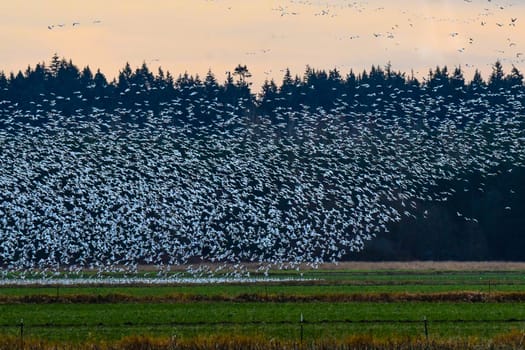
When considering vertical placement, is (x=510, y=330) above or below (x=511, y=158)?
below

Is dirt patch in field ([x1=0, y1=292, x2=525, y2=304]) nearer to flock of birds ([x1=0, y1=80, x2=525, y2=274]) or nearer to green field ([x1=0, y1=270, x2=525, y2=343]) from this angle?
green field ([x1=0, y1=270, x2=525, y2=343])

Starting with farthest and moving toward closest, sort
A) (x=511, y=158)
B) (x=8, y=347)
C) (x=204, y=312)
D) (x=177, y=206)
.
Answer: (x=511, y=158) < (x=177, y=206) < (x=204, y=312) < (x=8, y=347)

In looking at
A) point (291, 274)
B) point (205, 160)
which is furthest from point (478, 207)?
point (291, 274)

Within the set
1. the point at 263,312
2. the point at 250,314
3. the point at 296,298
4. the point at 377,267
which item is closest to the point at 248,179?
the point at 377,267

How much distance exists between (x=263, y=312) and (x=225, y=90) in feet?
426

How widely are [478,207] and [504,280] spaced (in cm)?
5060

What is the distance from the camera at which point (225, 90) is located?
18150 cm

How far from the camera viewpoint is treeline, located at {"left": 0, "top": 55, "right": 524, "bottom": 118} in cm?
17012

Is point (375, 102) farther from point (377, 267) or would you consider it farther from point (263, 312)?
point (263, 312)

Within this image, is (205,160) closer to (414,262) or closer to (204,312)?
(414,262)

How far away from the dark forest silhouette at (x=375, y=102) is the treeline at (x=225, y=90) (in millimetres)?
141

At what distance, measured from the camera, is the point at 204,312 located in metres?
53.1

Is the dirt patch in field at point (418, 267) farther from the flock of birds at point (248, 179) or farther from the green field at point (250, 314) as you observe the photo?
the green field at point (250, 314)

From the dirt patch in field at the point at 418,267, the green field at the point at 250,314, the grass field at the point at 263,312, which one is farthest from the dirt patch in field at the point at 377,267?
the green field at the point at 250,314
